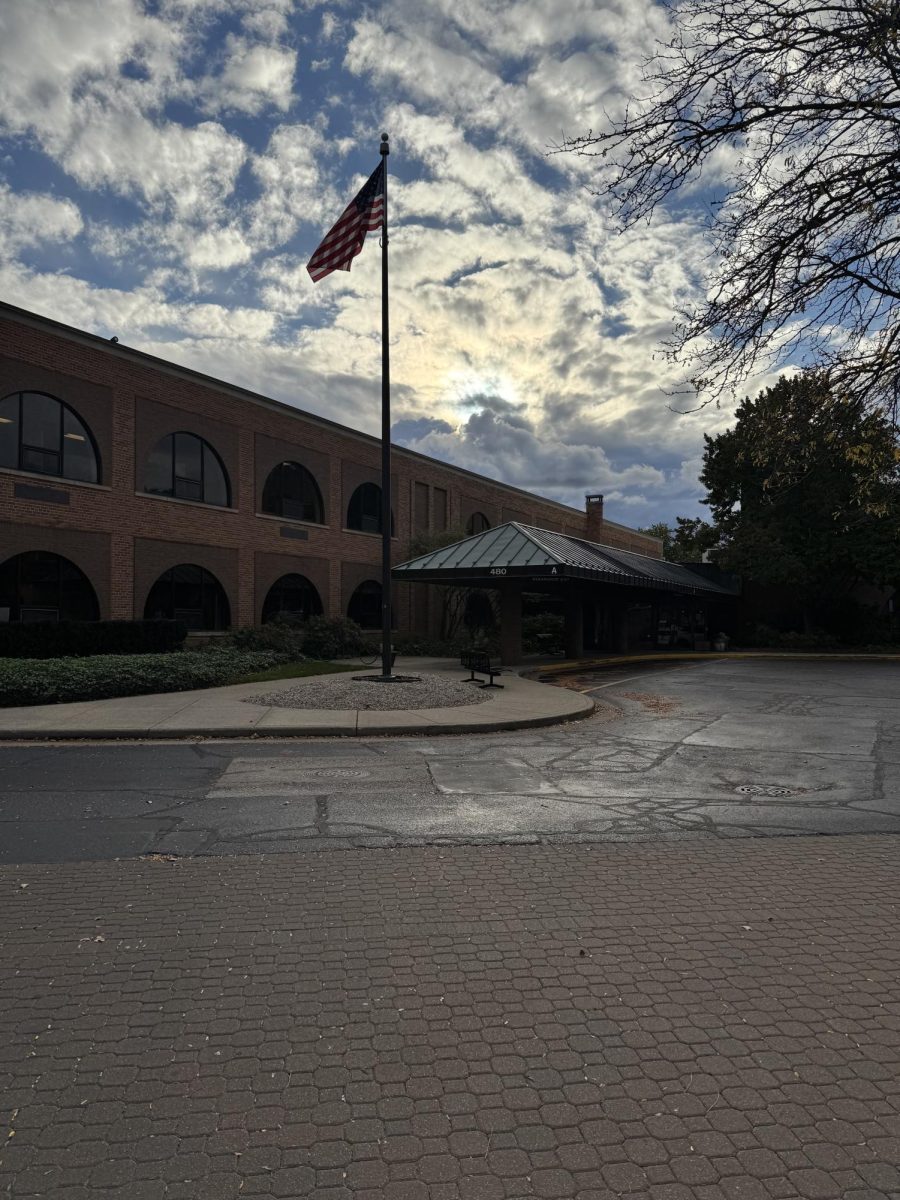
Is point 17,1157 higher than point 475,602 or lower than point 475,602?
lower

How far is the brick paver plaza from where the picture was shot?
8.31 ft

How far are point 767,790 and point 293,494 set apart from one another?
23245 millimetres

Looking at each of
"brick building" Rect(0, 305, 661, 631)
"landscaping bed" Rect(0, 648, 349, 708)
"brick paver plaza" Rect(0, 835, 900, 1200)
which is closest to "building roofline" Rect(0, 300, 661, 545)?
"brick building" Rect(0, 305, 661, 631)

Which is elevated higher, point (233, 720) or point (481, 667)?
point (481, 667)

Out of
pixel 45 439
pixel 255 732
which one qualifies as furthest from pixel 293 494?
pixel 255 732

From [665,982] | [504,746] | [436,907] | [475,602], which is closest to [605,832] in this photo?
[436,907]

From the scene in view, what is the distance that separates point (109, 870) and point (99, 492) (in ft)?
60.9

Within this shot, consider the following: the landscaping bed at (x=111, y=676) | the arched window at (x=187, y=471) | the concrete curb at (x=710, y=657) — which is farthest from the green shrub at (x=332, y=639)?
the concrete curb at (x=710, y=657)

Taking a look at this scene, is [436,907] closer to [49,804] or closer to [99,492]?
[49,804]

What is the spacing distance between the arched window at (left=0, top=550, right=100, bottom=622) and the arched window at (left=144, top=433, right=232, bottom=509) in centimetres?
354

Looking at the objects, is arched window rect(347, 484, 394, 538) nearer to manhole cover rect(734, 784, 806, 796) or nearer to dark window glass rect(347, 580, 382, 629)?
dark window glass rect(347, 580, 382, 629)

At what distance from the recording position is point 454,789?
8.06 m

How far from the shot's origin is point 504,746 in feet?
36.1

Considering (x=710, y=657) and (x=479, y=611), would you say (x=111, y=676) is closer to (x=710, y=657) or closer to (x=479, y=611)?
(x=479, y=611)
